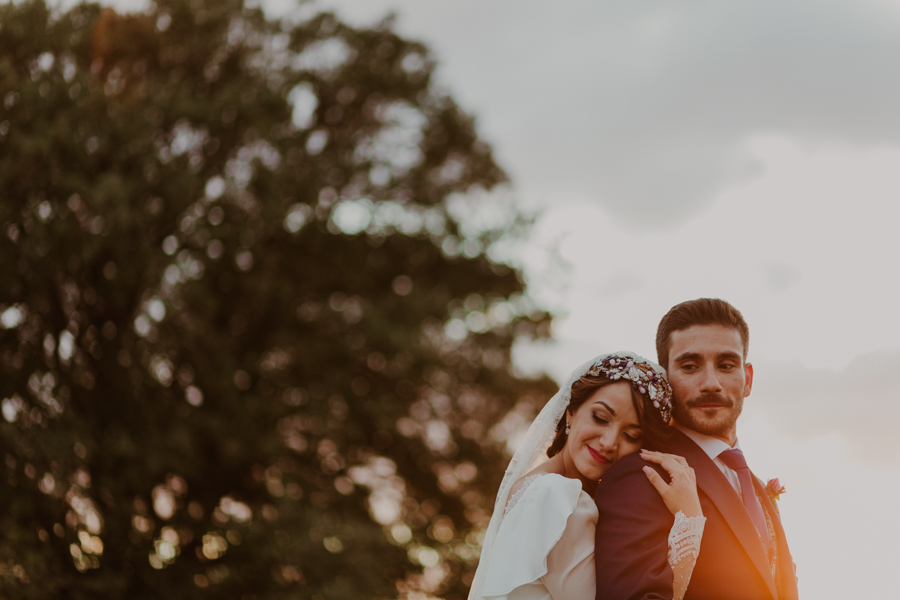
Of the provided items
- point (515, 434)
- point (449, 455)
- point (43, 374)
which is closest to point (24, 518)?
point (43, 374)

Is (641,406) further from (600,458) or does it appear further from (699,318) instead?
(699,318)

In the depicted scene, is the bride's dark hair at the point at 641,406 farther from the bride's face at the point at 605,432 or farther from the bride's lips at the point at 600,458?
the bride's lips at the point at 600,458

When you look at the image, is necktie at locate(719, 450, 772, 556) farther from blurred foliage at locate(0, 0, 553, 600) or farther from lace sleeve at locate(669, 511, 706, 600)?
blurred foliage at locate(0, 0, 553, 600)

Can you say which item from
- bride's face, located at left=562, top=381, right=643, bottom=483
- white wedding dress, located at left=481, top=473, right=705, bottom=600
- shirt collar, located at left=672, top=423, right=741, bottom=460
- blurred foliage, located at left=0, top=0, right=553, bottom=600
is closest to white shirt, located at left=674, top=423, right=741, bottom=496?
shirt collar, located at left=672, top=423, right=741, bottom=460

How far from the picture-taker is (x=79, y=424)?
1017cm

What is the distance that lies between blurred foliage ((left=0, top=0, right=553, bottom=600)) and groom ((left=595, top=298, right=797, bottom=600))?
766 cm

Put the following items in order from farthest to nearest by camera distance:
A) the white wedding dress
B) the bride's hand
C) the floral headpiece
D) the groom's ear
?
the groom's ear
the floral headpiece
the white wedding dress
the bride's hand

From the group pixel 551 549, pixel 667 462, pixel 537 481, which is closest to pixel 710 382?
pixel 667 462

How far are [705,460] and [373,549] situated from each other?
857 cm

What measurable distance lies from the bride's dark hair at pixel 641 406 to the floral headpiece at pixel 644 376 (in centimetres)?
2

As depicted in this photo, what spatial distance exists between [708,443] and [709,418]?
0.11 meters

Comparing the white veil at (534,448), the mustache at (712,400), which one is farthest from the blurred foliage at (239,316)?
the mustache at (712,400)

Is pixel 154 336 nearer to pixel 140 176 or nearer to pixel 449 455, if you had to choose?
pixel 140 176

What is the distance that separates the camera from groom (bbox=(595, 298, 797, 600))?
2.58m
